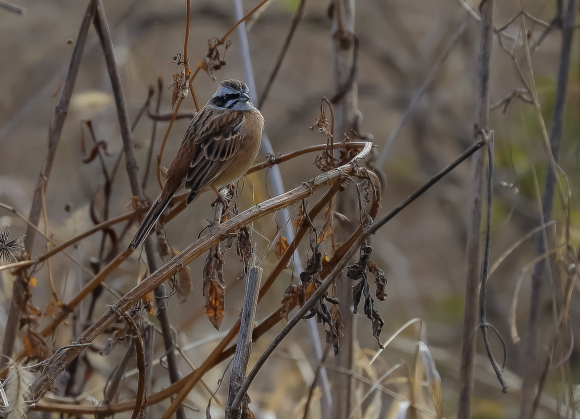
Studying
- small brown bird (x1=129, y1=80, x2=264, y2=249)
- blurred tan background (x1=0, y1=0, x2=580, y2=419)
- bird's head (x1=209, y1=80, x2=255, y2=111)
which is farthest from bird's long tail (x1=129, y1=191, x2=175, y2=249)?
blurred tan background (x1=0, y1=0, x2=580, y2=419)

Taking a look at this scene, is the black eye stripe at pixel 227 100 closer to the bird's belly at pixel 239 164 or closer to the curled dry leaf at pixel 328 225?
the bird's belly at pixel 239 164

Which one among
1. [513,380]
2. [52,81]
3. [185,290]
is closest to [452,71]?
[513,380]

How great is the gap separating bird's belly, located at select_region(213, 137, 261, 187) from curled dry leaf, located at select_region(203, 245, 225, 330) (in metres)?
0.73

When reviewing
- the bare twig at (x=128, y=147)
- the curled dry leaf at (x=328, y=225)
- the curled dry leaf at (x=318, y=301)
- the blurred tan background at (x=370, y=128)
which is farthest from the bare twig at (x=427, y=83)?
the blurred tan background at (x=370, y=128)

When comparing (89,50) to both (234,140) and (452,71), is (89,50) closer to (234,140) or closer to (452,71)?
(234,140)

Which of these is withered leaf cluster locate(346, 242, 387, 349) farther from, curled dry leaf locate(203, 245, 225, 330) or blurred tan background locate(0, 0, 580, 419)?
blurred tan background locate(0, 0, 580, 419)

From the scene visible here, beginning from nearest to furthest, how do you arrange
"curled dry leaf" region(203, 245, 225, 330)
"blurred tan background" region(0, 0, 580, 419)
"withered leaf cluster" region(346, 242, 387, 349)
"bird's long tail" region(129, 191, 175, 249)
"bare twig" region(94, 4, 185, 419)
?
"withered leaf cluster" region(346, 242, 387, 349) → "curled dry leaf" region(203, 245, 225, 330) → "bird's long tail" region(129, 191, 175, 249) → "bare twig" region(94, 4, 185, 419) → "blurred tan background" region(0, 0, 580, 419)

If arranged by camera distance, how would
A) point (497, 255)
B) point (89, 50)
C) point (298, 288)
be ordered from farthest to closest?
1. point (497, 255)
2. point (89, 50)
3. point (298, 288)

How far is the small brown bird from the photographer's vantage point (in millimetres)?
2074

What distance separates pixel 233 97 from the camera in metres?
2.42

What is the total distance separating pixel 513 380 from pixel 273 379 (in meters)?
1.57

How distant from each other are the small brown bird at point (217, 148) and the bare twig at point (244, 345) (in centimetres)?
75

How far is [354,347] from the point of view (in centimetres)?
220

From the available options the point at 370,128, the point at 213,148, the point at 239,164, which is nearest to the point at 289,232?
the point at 239,164
